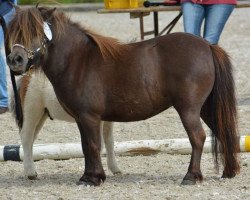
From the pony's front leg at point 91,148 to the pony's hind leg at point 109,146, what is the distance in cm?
48

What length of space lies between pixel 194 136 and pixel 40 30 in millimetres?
1360

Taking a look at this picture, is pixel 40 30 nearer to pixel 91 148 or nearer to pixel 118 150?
pixel 91 148

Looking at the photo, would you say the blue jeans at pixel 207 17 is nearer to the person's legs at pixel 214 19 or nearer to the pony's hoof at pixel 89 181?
the person's legs at pixel 214 19

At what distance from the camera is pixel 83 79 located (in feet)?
19.4

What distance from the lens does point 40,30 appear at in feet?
19.1

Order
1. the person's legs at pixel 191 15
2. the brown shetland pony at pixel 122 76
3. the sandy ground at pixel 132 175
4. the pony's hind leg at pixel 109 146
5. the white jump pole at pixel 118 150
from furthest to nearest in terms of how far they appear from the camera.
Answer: the person's legs at pixel 191 15 < the white jump pole at pixel 118 150 < the pony's hind leg at pixel 109 146 < the brown shetland pony at pixel 122 76 < the sandy ground at pixel 132 175

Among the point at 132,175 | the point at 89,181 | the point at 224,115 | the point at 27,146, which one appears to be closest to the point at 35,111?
the point at 27,146

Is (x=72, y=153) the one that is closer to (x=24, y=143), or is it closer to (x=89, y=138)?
(x=24, y=143)

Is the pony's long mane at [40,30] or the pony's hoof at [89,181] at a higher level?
the pony's long mane at [40,30]

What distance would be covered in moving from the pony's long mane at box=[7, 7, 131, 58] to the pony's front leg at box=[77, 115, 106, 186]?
508 mm

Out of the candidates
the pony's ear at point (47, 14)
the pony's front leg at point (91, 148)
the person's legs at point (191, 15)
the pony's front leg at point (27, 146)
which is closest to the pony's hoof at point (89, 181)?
the pony's front leg at point (91, 148)

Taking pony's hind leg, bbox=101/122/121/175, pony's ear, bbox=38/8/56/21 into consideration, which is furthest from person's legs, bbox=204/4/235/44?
pony's ear, bbox=38/8/56/21

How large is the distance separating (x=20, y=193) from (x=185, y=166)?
1.52 metres

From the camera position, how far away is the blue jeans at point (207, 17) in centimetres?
846
